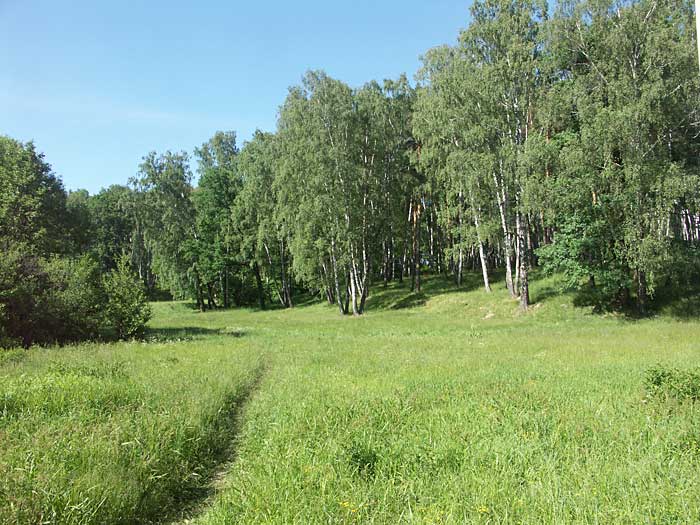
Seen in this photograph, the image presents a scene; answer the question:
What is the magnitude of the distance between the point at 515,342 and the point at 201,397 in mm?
12634

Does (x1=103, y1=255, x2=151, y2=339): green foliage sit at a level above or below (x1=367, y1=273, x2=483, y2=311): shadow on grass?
above

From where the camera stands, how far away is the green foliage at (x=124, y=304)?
21.7m

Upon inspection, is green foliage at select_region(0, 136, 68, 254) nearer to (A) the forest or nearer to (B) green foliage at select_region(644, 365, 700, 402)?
(A) the forest

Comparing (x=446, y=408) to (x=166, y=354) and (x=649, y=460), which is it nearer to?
(x=649, y=460)

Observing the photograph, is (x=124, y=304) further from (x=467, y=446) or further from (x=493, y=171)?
(x=493, y=171)

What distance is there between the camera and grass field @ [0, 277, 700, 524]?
4418 mm

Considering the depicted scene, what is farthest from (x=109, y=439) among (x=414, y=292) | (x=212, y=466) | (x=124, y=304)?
(x=414, y=292)

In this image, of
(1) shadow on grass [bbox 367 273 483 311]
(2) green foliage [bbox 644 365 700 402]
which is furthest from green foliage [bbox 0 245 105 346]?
(1) shadow on grass [bbox 367 273 483 311]

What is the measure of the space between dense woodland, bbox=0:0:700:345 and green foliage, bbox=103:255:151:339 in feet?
0.34

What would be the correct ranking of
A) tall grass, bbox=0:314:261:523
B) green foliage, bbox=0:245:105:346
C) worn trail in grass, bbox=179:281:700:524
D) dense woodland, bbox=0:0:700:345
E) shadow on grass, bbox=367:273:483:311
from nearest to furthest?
worn trail in grass, bbox=179:281:700:524, tall grass, bbox=0:314:261:523, green foliage, bbox=0:245:105:346, dense woodland, bbox=0:0:700:345, shadow on grass, bbox=367:273:483:311

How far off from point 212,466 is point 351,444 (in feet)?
6.49

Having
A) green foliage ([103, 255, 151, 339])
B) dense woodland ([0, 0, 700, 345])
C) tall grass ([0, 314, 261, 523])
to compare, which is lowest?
tall grass ([0, 314, 261, 523])

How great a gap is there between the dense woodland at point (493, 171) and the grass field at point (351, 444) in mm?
11392

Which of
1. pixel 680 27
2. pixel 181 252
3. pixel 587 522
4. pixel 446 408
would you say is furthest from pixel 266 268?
pixel 587 522
